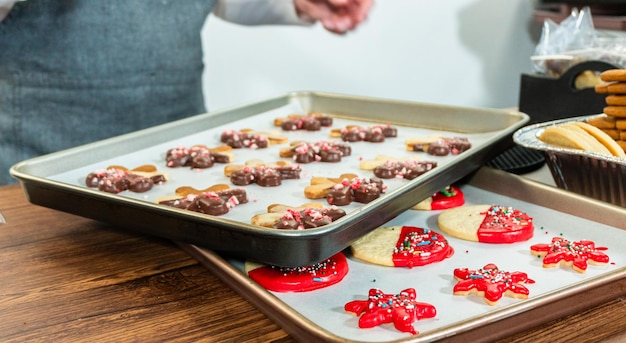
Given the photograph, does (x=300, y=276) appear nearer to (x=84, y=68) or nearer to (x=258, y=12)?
(x=84, y=68)

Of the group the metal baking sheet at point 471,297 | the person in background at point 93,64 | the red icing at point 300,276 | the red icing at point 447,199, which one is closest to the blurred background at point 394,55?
the person in background at point 93,64

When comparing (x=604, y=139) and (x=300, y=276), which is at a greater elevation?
(x=604, y=139)

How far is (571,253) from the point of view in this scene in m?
0.88

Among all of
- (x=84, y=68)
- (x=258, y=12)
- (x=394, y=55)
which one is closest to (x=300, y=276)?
(x=84, y=68)

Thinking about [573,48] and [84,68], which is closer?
[573,48]

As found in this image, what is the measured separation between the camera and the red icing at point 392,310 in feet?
2.36

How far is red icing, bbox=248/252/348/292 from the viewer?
828 mm

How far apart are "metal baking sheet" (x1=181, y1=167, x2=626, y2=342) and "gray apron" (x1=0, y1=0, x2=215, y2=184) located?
1.07m

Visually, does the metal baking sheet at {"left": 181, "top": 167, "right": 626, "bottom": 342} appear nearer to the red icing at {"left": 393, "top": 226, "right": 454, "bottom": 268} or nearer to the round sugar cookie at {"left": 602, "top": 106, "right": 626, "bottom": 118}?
the red icing at {"left": 393, "top": 226, "right": 454, "bottom": 268}

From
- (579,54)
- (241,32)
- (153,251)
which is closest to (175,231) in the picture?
(153,251)

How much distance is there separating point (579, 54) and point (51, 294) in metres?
1.23

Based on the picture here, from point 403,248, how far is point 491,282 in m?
0.15

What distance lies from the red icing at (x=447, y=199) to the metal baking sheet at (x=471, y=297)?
0.02m

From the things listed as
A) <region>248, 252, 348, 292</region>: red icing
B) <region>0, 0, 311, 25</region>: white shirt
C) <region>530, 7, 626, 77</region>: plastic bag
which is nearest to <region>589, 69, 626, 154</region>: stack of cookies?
<region>530, 7, 626, 77</region>: plastic bag
